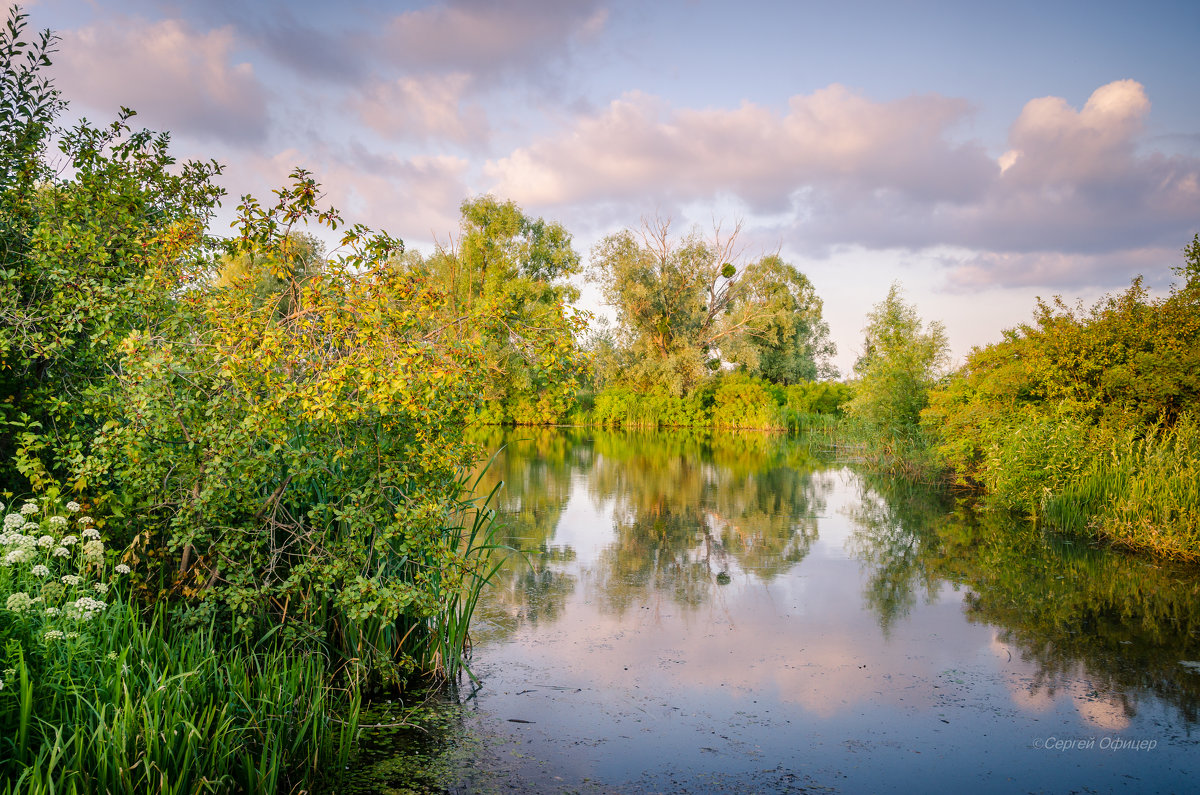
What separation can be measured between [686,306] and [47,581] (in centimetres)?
3688

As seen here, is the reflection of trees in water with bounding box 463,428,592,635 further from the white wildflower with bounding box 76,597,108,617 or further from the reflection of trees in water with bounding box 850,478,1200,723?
the reflection of trees in water with bounding box 850,478,1200,723

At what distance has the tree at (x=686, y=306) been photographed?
3809 centimetres

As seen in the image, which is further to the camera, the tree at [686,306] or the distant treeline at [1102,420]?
the tree at [686,306]

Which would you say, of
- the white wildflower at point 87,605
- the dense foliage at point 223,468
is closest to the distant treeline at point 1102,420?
the dense foliage at point 223,468

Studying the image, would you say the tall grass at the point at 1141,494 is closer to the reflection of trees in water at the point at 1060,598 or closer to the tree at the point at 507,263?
the reflection of trees in water at the point at 1060,598

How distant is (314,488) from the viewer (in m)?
4.77

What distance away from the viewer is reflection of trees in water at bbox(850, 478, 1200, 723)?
17.7 ft

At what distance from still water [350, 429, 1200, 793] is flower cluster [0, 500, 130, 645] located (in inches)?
66.5

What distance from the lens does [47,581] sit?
12.4 ft

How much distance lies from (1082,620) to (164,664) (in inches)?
292

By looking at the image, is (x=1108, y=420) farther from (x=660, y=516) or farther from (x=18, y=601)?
(x=18, y=601)

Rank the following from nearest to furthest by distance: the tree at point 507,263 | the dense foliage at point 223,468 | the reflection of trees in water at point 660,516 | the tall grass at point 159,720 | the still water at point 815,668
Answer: the tall grass at point 159,720, the dense foliage at point 223,468, the still water at point 815,668, the reflection of trees in water at point 660,516, the tree at point 507,263

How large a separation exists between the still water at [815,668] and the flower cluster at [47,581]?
169 cm

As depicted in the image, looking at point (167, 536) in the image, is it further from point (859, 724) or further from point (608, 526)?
point (608, 526)
